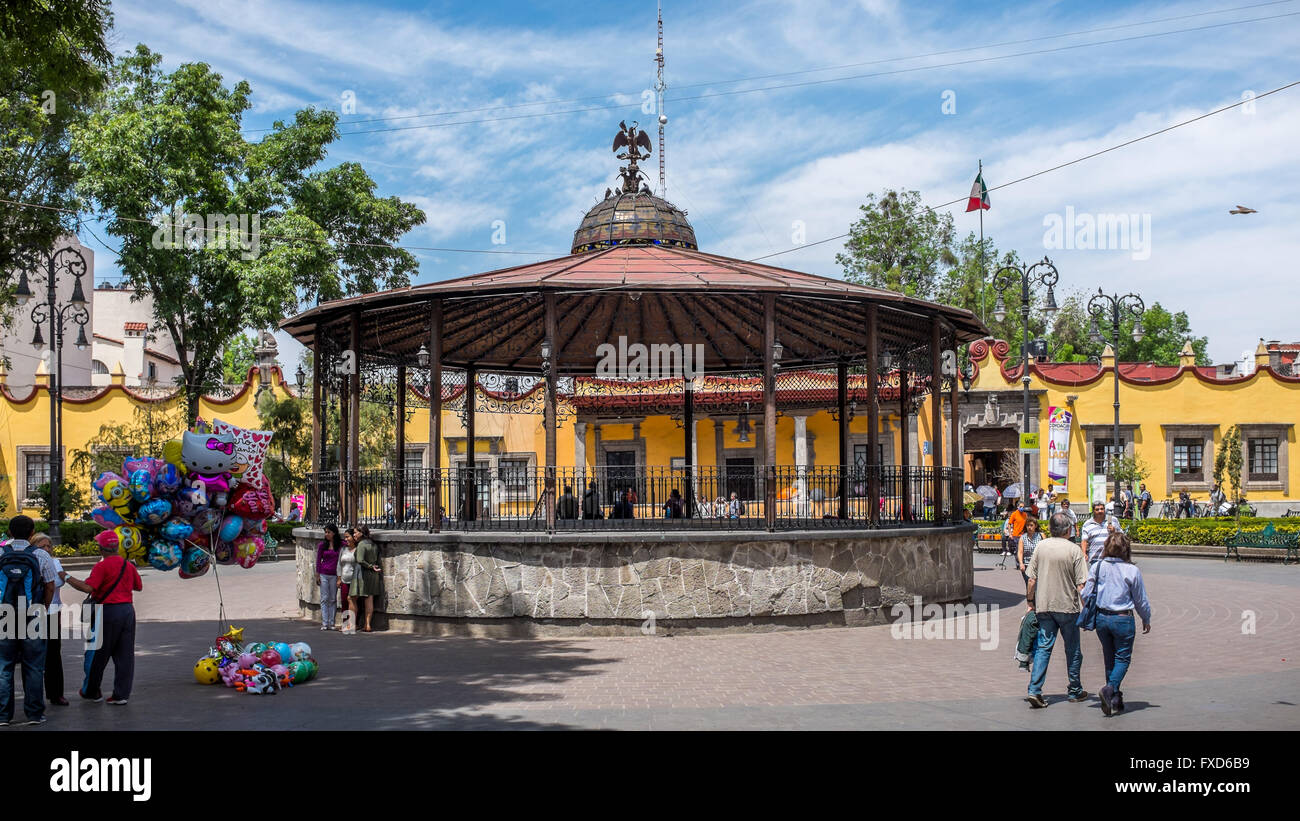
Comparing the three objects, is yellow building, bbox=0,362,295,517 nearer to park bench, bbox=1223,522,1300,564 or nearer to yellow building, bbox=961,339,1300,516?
yellow building, bbox=961,339,1300,516

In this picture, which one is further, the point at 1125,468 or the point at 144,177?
the point at 1125,468

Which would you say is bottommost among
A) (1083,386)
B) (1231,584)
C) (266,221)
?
(1231,584)

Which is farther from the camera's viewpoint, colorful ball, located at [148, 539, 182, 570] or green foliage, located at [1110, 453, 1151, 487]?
green foliage, located at [1110, 453, 1151, 487]

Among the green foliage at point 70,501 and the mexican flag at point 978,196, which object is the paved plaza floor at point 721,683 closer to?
the mexican flag at point 978,196

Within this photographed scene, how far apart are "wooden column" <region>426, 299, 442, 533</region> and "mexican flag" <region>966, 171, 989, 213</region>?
17719 millimetres

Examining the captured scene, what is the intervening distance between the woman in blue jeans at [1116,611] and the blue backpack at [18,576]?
880cm

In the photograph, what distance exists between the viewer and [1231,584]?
20.1 m

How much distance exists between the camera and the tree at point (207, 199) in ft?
97.1

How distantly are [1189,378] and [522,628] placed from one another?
36313 mm

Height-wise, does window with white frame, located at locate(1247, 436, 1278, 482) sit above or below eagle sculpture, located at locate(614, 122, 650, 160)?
below

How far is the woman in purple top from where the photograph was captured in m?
14.5

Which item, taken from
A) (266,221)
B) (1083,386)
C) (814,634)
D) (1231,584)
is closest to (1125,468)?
(1083,386)

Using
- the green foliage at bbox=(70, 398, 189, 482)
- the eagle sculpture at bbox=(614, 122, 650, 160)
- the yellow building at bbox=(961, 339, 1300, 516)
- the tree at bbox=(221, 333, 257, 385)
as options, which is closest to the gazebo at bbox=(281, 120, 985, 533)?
the eagle sculpture at bbox=(614, 122, 650, 160)
